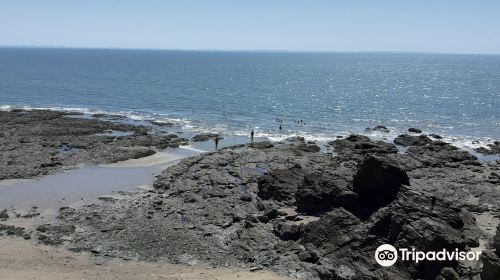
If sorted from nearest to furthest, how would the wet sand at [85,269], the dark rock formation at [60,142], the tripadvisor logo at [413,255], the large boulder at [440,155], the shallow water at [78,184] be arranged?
the tripadvisor logo at [413,255]
the wet sand at [85,269]
the shallow water at [78,184]
the dark rock formation at [60,142]
the large boulder at [440,155]

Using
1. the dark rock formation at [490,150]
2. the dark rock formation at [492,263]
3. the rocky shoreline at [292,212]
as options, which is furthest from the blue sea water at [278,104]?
the dark rock formation at [492,263]

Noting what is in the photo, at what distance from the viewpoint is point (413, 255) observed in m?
23.7

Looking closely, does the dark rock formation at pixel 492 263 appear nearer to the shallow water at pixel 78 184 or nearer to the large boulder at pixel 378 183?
the large boulder at pixel 378 183

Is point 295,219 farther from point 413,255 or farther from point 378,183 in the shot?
point 413,255

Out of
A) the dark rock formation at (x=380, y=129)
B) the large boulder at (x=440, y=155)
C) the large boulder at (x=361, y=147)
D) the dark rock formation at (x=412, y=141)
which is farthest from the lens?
the dark rock formation at (x=380, y=129)

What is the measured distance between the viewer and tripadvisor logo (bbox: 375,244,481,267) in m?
23.7

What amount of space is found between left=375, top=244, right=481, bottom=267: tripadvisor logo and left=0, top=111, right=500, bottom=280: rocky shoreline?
0.31 m

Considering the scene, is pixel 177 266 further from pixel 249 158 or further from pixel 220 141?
pixel 220 141

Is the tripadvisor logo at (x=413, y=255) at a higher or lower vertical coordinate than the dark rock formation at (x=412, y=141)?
higher

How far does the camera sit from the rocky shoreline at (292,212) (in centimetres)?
2522

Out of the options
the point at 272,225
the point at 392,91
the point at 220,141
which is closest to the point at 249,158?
the point at 220,141

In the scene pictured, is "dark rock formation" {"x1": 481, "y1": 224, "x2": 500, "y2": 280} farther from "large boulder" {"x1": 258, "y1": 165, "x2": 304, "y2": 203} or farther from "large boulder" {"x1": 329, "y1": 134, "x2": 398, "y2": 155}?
"large boulder" {"x1": 329, "y1": 134, "x2": 398, "y2": 155}

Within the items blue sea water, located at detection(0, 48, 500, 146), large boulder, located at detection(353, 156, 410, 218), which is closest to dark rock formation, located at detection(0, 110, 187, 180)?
blue sea water, located at detection(0, 48, 500, 146)

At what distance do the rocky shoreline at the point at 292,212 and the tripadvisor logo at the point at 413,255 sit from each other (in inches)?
12.0
